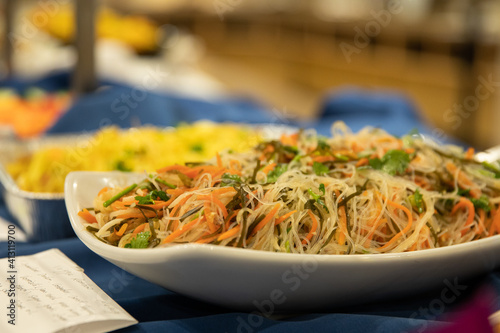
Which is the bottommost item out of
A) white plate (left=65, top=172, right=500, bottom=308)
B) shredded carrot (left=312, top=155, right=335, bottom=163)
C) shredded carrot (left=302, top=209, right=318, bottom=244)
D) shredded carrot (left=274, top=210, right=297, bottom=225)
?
white plate (left=65, top=172, right=500, bottom=308)

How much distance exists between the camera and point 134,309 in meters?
0.85

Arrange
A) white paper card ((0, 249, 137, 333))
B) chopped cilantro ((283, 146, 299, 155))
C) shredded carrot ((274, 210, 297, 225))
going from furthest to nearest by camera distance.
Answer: chopped cilantro ((283, 146, 299, 155)) < shredded carrot ((274, 210, 297, 225)) < white paper card ((0, 249, 137, 333))

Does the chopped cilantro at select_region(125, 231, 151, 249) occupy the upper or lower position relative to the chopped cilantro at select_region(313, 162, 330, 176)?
lower

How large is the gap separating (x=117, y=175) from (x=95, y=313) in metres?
0.37

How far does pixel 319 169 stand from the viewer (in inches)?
37.9

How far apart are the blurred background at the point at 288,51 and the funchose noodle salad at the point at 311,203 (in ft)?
3.23

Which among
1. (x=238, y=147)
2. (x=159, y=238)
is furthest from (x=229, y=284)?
(x=238, y=147)

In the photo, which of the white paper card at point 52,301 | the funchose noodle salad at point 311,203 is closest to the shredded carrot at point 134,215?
the funchose noodle salad at point 311,203

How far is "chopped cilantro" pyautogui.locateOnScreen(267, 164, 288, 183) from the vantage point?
0.91 metres

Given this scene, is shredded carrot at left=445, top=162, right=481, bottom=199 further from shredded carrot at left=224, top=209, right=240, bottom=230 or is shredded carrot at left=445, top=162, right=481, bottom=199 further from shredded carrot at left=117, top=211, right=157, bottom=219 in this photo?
shredded carrot at left=117, top=211, right=157, bottom=219

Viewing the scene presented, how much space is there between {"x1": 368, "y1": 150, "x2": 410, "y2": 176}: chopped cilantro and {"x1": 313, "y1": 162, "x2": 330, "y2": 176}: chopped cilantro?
10cm

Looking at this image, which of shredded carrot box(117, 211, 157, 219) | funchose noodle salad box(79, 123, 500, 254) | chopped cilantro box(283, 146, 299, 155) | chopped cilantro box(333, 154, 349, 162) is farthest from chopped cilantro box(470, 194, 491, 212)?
shredded carrot box(117, 211, 157, 219)

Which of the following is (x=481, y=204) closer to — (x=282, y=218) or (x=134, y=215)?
(x=282, y=218)

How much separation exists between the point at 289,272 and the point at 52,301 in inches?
13.0
